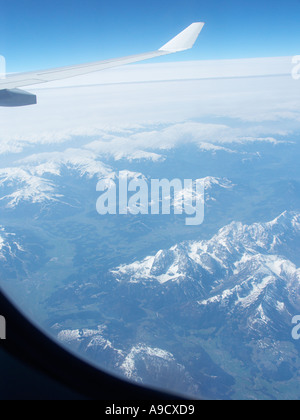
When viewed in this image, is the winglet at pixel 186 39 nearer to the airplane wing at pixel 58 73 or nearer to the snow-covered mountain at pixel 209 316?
the airplane wing at pixel 58 73

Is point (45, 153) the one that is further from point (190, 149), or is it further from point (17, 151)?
point (190, 149)

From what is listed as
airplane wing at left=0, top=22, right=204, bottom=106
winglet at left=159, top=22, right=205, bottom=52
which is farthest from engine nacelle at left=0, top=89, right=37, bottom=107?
winglet at left=159, top=22, right=205, bottom=52

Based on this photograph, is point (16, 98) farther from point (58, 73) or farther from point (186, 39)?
point (186, 39)

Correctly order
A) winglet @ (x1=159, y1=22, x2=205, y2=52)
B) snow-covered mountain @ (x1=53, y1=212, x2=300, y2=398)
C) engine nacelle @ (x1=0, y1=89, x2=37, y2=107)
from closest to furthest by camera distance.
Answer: engine nacelle @ (x1=0, y1=89, x2=37, y2=107), winglet @ (x1=159, y1=22, x2=205, y2=52), snow-covered mountain @ (x1=53, y1=212, x2=300, y2=398)

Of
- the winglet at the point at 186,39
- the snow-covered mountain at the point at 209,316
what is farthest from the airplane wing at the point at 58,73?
the snow-covered mountain at the point at 209,316

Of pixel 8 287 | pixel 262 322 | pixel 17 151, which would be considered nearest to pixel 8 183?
pixel 17 151

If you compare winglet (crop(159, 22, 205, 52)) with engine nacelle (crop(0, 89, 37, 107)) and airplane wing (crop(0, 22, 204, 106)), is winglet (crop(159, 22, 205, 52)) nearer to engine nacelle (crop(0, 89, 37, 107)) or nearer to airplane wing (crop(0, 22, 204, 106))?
airplane wing (crop(0, 22, 204, 106))

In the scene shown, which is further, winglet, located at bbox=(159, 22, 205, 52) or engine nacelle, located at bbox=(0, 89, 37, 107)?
winglet, located at bbox=(159, 22, 205, 52)

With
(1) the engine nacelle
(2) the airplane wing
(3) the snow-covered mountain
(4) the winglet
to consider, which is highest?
(4) the winglet
